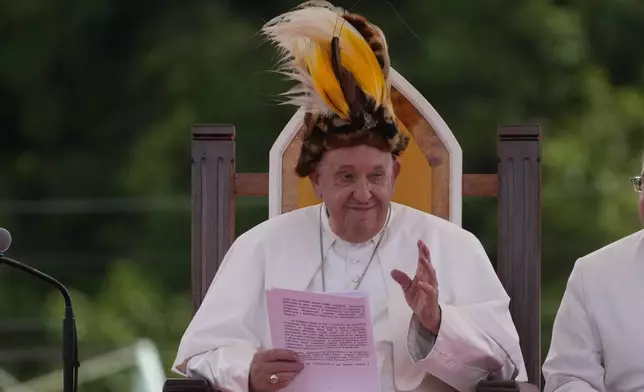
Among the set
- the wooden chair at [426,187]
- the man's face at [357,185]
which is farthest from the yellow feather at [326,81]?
the wooden chair at [426,187]

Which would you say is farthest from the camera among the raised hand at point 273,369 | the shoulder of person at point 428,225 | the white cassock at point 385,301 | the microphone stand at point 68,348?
the shoulder of person at point 428,225

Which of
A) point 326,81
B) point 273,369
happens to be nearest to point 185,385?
point 273,369

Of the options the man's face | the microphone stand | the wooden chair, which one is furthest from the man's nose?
the microphone stand

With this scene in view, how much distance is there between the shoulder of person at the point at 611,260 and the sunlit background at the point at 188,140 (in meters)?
3.23

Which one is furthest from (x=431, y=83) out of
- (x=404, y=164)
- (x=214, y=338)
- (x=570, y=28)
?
(x=214, y=338)

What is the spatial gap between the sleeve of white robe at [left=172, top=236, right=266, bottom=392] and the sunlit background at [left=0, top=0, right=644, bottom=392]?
10.2 ft

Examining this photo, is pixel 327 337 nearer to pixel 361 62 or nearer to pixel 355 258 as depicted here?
pixel 355 258

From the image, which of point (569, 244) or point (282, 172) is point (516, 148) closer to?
point (282, 172)

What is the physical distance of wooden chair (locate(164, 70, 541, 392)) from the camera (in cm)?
280

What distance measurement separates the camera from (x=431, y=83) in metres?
6.27

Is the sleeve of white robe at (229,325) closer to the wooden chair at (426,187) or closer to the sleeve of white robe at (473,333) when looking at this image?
the wooden chair at (426,187)

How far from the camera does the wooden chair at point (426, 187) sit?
2799mm

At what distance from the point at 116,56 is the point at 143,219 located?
1.28 m

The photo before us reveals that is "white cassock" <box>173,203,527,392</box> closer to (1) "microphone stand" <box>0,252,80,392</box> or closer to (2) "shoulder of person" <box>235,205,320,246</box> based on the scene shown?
(2) "shoulder of person" <box>235,205,320,246</box>
